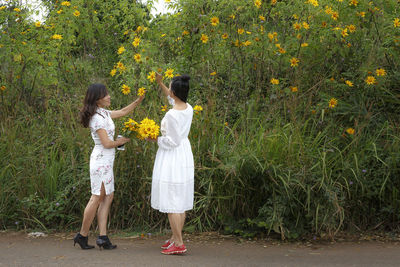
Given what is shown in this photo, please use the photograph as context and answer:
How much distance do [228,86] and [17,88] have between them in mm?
3179

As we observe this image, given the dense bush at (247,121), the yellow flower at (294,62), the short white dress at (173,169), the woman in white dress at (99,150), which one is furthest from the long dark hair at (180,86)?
the yellow flower at (294,62)

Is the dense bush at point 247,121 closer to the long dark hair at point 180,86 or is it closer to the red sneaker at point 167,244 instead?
the red sneaker at point 167,244

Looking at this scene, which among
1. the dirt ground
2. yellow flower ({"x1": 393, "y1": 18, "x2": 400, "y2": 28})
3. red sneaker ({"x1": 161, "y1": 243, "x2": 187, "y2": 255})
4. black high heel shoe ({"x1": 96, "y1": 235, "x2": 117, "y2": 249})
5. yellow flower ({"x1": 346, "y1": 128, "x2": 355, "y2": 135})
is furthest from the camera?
yellow flower ({"x1": 393, "y1": 18, "x2": 400, "y2": 28})

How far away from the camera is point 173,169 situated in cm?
476

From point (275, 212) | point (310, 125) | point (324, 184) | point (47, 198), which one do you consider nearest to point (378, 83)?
point (310, 125)

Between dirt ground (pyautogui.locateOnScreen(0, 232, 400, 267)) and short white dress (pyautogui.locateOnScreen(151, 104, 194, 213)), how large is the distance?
21.6 inches

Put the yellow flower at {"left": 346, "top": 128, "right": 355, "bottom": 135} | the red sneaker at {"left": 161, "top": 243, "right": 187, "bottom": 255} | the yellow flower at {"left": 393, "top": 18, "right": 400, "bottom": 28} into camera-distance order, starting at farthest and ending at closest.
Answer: the yellow flower at {"left": 393, "top": 18, "right": 400, "bottom": 28} → the yellow flower at {"left": 346, "top": 128, "right": 355, "bottom": 135} → the red sneaker at {"left": 161, "top": 243, "right": 187, "bottom": 255}

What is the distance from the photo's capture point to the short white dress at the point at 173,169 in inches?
186

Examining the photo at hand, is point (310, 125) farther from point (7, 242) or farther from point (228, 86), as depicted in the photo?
point (7, 242)

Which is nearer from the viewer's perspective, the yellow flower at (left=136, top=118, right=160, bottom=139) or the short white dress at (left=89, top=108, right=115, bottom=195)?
the yellow flower at (left=136, top=118, right=160, bottom=139)

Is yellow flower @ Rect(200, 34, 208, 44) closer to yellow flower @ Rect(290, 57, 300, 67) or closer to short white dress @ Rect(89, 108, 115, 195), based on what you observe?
yellow flower @ Rect(290, 57, 300, 67)

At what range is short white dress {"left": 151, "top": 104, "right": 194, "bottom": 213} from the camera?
15.5 ft

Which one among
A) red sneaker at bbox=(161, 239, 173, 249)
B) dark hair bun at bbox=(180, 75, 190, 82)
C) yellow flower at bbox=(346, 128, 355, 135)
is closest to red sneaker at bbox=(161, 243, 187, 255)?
red sneaker at bbox=(161, 239, 173, 249)

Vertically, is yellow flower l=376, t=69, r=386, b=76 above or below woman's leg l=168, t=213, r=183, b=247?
above
